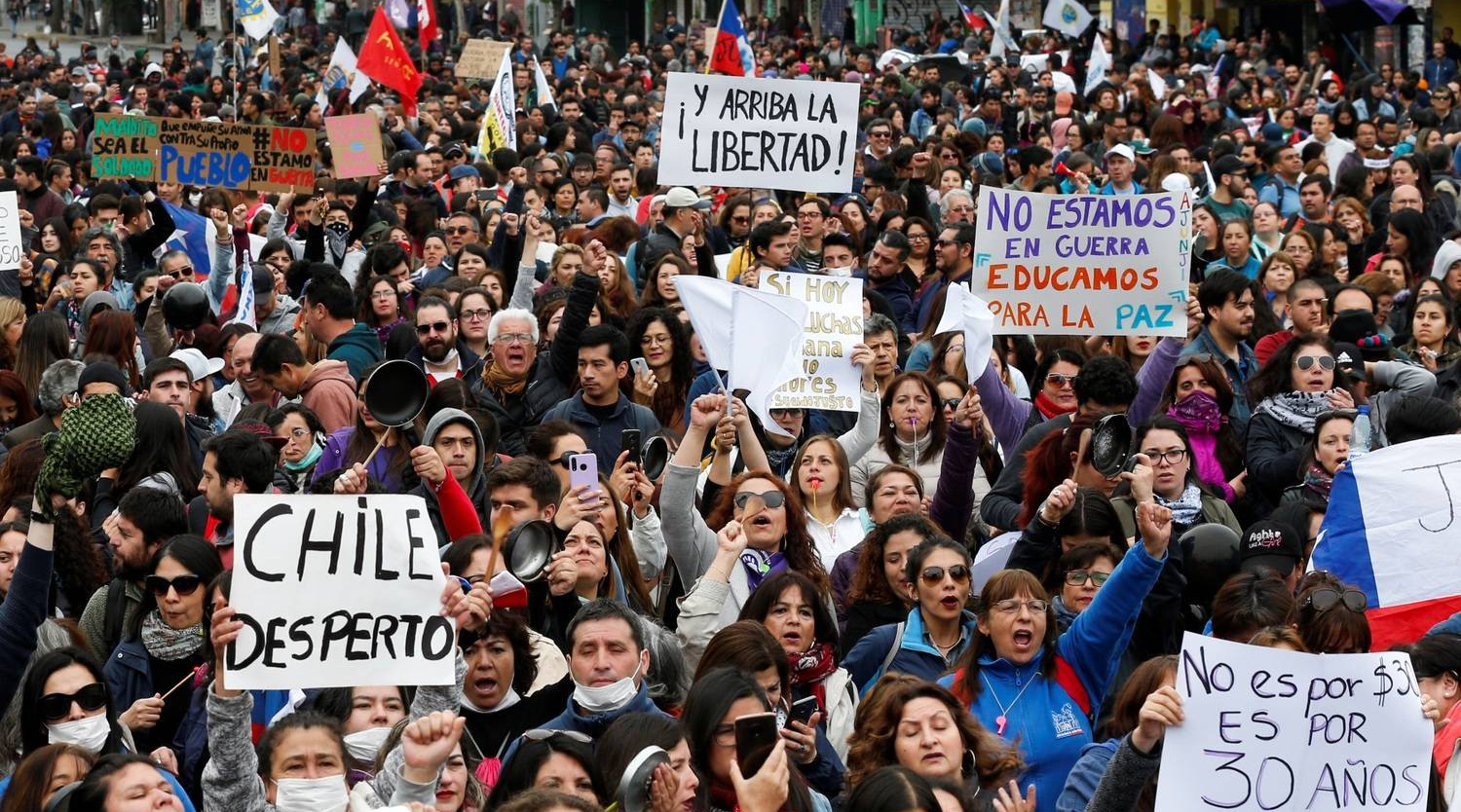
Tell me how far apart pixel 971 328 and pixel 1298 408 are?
129 centimetres

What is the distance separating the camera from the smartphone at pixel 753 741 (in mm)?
4586

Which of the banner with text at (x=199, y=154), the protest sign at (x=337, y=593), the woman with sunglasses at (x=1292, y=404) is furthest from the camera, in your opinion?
the banner with text at (x=199, y=154)

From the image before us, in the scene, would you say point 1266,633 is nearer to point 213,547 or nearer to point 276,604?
point 276,604

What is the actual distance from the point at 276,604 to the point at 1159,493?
3047 millimetres

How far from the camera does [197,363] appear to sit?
364 inches

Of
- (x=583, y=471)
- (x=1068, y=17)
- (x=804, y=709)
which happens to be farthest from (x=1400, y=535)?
(x=1068, y=17)

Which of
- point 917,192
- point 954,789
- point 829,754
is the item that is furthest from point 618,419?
point 917,192

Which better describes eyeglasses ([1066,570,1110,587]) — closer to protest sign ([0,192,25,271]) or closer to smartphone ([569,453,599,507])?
smartphone ([569,453,599,507])

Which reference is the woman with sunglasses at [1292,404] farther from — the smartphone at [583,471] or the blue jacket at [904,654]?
the smartphone at [583,471]

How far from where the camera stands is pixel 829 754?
549 centimetres

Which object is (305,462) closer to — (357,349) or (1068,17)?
(357,349)

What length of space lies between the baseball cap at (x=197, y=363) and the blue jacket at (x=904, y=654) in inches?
152

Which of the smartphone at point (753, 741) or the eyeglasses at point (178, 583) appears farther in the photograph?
the eyeglasses at point (178, 583)

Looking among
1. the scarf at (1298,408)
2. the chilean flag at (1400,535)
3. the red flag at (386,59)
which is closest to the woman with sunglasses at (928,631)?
the chilean flag at (1400,535)
